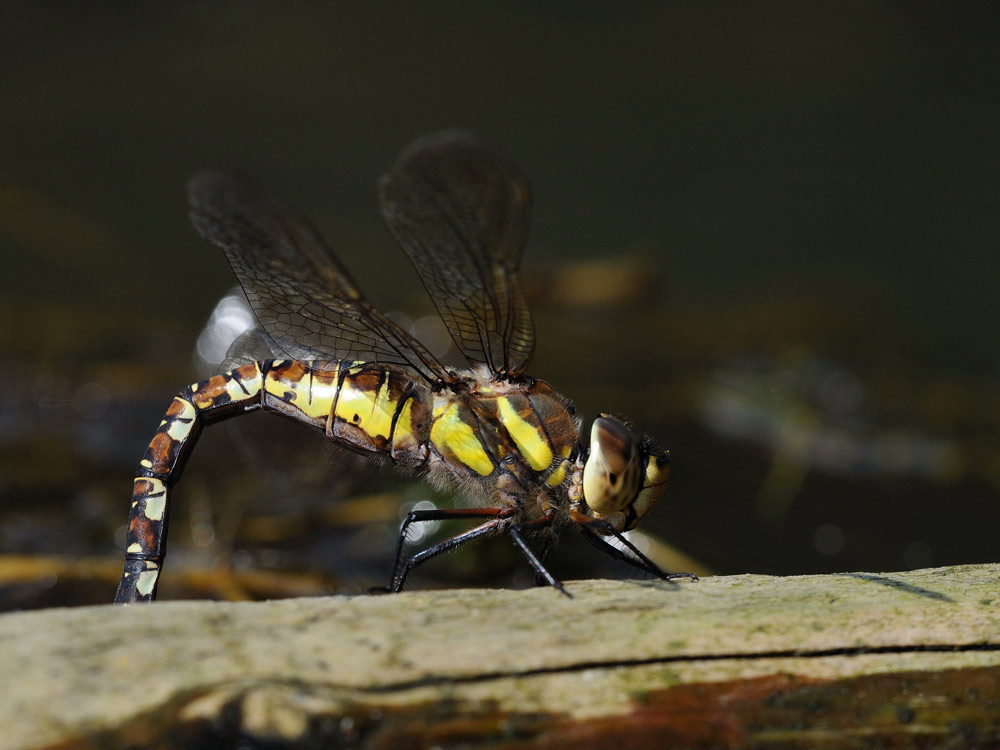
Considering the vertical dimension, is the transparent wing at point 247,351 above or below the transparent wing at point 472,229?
below

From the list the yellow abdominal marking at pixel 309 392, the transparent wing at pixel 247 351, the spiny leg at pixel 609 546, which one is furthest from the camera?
the transparent wing at pixel 247 351

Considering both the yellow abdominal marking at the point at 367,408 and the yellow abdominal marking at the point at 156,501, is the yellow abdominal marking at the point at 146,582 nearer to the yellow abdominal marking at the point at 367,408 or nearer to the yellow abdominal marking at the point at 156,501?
the yellow abdominal marking at the point at 156,501

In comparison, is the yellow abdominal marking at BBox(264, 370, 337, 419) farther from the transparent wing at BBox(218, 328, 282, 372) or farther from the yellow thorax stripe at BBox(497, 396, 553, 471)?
the yellow thorax stripe at BBox(497, 396, 553, 471)

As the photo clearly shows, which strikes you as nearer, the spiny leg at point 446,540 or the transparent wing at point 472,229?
the spiny leg at point 446,540

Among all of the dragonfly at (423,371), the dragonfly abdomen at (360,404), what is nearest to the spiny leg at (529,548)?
the dragonfly at (423,371)

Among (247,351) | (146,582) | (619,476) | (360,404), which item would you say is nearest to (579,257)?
(247,351)

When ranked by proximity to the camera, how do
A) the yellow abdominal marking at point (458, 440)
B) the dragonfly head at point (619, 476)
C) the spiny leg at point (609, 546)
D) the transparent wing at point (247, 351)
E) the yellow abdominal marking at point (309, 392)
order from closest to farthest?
the spiny leg at point (609, 546) < the dragonfly head at point (619, 476) < the yellow abdominal marking at point (458, 440) < the yellow abdominal marking at point (309, 392) < the transparent wing at point (247, 351)

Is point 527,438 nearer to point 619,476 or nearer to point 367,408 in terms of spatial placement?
point 619,476
